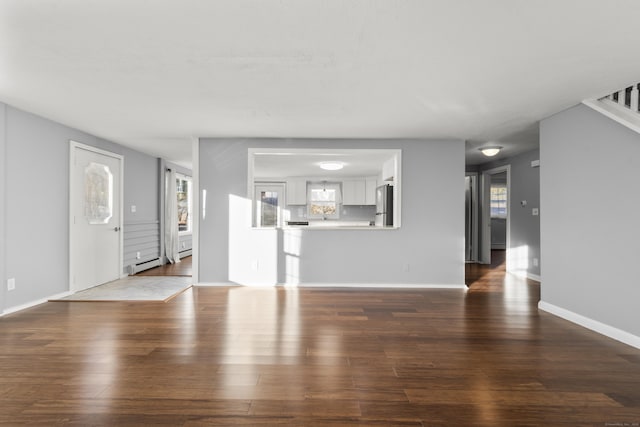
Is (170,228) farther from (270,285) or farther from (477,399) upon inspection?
(477,399)

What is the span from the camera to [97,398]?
2105 mm

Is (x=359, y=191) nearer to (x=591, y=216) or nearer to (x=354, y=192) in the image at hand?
(x=354, y=192)

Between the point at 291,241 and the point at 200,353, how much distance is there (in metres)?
2.77

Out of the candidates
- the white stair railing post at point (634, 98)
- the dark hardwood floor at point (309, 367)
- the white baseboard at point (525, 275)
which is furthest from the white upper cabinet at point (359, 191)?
the white stair railing post at point (634, 98)

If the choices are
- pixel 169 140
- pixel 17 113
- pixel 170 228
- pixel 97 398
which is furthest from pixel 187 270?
pixel 97 398

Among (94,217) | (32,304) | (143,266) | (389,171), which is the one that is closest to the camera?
(32,304)

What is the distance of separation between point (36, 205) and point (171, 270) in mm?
2954

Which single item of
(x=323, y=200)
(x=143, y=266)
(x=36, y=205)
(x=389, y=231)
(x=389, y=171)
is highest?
(x=389, y=171)

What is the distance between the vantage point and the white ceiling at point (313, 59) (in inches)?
80.4

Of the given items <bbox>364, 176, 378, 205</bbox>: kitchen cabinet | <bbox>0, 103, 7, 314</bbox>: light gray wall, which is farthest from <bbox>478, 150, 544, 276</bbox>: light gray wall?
<bbox>0, 103, 7, 314</bbox>: light gray wall

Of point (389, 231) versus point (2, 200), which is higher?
point (2, 200)

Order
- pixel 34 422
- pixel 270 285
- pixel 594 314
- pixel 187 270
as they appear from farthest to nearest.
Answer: pixel 187 270
pixel 270 285
pixel 594 314
pixel 34 422

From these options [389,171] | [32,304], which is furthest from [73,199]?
[389,171]

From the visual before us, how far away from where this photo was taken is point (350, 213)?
10.3 metres
